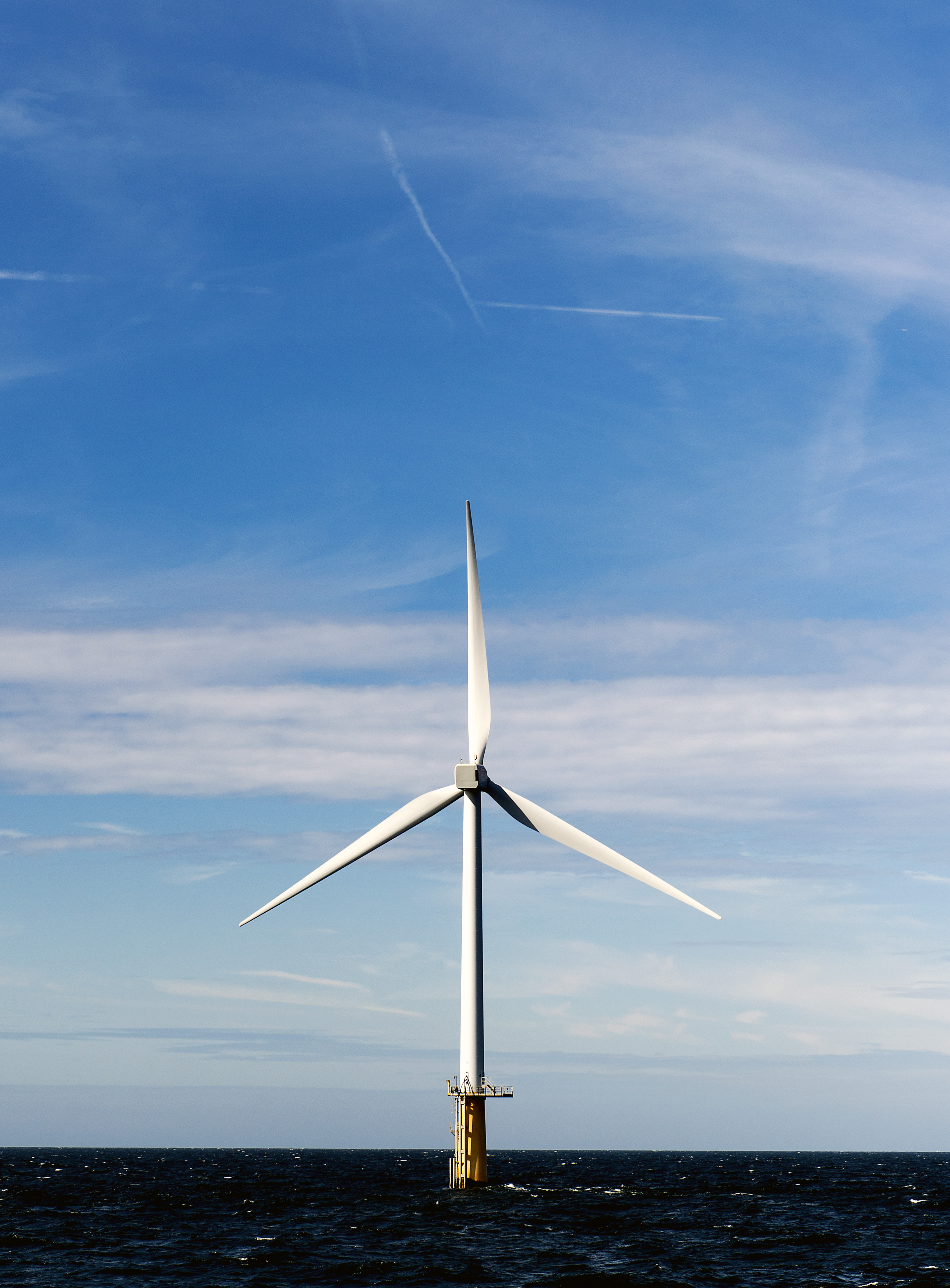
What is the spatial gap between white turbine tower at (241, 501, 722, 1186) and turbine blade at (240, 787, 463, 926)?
0.14ft

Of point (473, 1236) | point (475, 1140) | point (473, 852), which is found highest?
point (473, 852)

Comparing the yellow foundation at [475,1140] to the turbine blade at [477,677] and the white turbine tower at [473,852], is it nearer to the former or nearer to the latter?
the white turbine tower at [473,852]

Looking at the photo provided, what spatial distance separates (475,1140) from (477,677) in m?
30.8

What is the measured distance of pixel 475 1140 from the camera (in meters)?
85.9

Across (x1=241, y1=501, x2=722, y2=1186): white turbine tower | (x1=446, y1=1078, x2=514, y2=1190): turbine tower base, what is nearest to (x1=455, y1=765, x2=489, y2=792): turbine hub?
(x1=241, y1=501, x2=722, y2=1186): white turbine tower

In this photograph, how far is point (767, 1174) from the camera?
195000mm

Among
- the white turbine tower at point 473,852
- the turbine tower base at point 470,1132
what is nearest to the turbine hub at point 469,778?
the white turbine tower at point 473,852

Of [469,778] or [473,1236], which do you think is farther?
[469,778]

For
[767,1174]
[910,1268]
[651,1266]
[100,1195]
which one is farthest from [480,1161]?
[767,1174]

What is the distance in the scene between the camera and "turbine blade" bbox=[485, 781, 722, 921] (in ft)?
274

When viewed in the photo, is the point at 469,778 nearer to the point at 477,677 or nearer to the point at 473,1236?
the point at 477,677

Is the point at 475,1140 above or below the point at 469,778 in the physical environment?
below

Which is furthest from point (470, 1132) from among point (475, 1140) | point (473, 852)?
point (473, 852)

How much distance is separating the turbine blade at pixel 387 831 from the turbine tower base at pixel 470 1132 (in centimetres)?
1610
